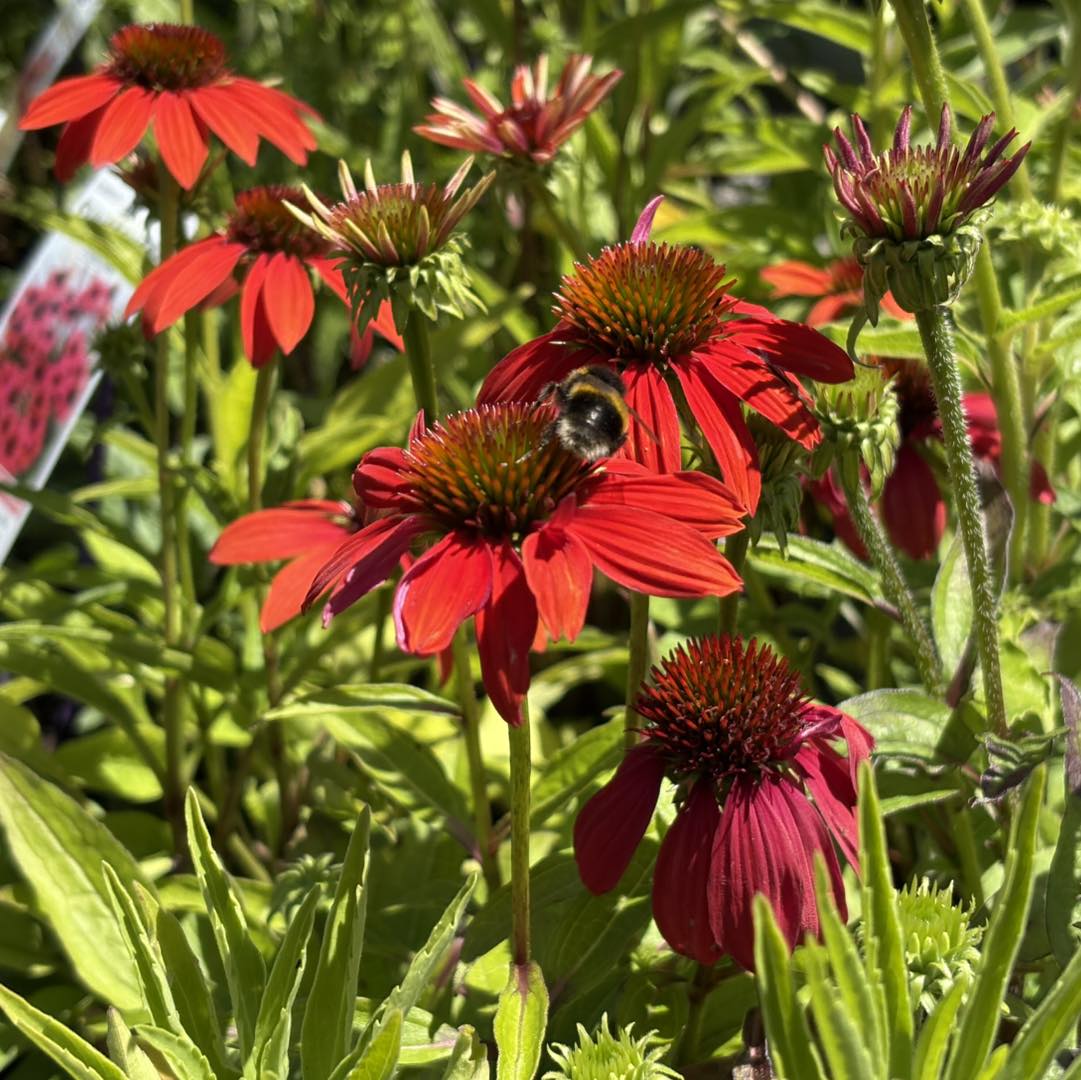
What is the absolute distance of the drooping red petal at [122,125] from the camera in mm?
1060

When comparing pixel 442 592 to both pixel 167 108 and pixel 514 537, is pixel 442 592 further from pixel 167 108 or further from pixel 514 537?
pixel 167 108

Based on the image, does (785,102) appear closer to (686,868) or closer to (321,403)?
(321,403)

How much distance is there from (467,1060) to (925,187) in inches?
20.3

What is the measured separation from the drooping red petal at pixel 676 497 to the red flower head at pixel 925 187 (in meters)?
0.16

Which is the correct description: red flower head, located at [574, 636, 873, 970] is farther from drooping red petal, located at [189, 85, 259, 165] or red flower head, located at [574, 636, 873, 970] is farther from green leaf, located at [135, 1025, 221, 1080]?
drooping red petal, located at [189, 85, 259, 165]

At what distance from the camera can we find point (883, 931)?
65cm

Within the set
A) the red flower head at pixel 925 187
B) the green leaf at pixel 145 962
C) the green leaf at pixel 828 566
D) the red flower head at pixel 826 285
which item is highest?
the red flower head at pixel 826 285

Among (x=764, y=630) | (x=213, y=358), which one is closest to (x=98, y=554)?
(x=213, y=358)

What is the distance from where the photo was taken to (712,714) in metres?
0.78

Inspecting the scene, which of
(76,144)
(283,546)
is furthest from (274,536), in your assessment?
(76,144)

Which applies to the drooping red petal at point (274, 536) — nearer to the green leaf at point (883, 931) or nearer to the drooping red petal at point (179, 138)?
the drooping red petal at point (179, 138)

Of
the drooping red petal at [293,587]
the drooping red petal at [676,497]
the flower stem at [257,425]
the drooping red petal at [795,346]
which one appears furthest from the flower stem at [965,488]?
the flower stem at [257,425]

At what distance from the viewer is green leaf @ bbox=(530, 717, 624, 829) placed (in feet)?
3.22

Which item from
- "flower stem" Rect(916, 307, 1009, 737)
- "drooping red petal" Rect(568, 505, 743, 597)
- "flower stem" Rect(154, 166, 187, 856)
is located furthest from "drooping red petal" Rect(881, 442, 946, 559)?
"flower stem" Rect(154, 166, 187, 856)
